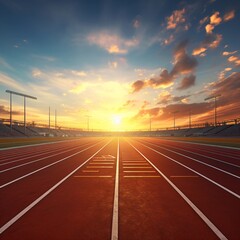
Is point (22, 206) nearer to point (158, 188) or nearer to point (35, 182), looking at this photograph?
point (35, 182)

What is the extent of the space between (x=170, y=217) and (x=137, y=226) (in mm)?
853

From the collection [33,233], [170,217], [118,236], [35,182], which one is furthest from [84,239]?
[35,182]

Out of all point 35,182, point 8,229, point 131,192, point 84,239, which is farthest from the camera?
point 35,182

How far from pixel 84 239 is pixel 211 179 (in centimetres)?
607

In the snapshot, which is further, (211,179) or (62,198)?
(211,179)

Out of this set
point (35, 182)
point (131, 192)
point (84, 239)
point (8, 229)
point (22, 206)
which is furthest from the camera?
point (35, 182)

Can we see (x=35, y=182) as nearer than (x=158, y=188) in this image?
No

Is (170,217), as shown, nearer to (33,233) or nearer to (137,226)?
(137,226)

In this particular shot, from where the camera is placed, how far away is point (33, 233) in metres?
3.80

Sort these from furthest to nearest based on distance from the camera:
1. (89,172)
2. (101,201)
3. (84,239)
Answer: (89,172) < (101,201) < (84,239)

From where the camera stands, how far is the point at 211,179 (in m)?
8.01

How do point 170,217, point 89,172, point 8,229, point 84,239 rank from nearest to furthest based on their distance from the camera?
point 84,239, point 8,229, point 170,217, point 89,172

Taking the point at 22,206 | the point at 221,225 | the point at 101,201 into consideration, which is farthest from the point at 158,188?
the point at 22,206

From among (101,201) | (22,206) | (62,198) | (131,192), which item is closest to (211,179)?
(131,192)
